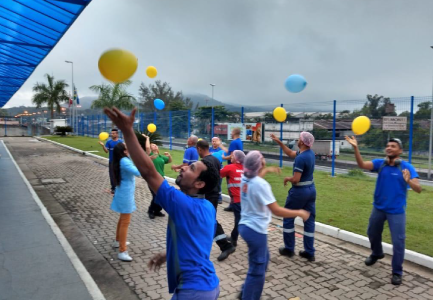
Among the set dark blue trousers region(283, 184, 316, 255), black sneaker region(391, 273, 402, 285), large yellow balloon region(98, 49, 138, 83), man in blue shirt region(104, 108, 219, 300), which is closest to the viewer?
man in blue shirt region(104, 108, 219, 300)

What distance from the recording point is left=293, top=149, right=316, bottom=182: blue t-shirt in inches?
183

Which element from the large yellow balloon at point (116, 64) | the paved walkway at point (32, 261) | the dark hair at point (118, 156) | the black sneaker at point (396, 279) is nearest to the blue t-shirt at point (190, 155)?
the dark hair at point (118, 156)

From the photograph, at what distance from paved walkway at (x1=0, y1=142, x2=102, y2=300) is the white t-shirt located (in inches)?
83.6

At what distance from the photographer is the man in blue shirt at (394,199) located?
409 centimetres

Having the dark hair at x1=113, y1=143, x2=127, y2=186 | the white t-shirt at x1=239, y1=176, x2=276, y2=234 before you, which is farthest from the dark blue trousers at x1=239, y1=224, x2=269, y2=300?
the dark hair at x1=113, y1=143, x2=127, y2=186

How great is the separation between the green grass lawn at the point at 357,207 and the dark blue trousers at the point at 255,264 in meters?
3.20

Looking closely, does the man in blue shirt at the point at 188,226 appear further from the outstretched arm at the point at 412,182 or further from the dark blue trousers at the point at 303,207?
the outstretched arm at the point at 412,182

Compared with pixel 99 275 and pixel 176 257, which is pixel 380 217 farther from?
pixel 99 275

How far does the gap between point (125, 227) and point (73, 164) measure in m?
12.0

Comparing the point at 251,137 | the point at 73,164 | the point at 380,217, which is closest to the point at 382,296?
the point at 380,217

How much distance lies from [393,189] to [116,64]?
377cm

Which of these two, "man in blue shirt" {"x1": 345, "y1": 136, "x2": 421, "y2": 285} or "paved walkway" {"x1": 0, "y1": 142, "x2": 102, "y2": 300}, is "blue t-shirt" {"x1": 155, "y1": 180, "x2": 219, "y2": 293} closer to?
"paved walkway" {"x1": 0, "y1": 142, "x2": 102, "y2": 300}

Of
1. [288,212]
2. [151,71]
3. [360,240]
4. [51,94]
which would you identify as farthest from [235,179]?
[51,94]

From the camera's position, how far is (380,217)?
14.2 ft
